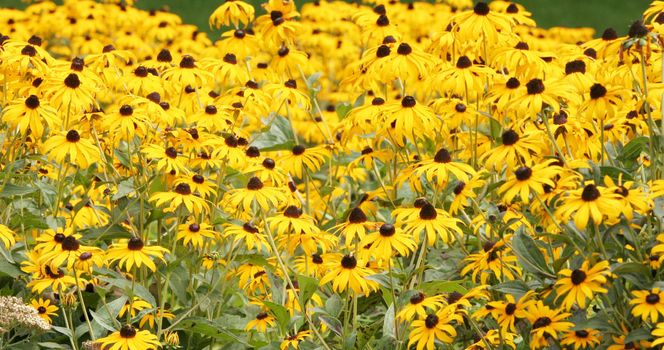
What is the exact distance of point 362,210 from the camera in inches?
144

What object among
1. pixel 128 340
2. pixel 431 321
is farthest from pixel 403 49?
pixel 128 340

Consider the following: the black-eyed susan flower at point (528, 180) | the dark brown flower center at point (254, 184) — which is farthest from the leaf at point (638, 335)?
the dark brown flower center at point (254, 184)

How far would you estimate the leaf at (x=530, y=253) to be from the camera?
289 centimetres

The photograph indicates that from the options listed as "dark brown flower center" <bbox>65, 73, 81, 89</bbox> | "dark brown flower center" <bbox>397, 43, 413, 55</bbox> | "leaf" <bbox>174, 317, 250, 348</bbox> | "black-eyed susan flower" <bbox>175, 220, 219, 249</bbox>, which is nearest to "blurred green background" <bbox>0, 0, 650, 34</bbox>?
"dark brown flower center" <bbox>397, 43, 413, 55</bbox>

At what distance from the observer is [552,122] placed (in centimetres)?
343

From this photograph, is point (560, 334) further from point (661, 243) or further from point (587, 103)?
point (587, 103)

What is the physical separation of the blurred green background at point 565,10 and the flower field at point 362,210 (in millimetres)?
7760

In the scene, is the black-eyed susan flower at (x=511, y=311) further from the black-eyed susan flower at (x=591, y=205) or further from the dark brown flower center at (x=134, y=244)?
the dark brown flower center at (x=134, y=244)

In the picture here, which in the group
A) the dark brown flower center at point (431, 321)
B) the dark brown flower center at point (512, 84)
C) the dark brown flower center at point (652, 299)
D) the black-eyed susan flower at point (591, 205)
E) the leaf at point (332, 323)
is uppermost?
the dark brown flower center at point (512, 84)

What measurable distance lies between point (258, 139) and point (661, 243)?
6.09 ft

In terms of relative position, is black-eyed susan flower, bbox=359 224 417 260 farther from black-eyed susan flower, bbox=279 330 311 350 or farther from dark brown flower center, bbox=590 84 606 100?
dark brown flower center, bbox=590 84 606 100

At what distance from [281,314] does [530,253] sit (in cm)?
72

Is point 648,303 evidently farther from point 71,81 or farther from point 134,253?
point 71,81

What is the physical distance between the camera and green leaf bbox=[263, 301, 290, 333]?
3.19m
